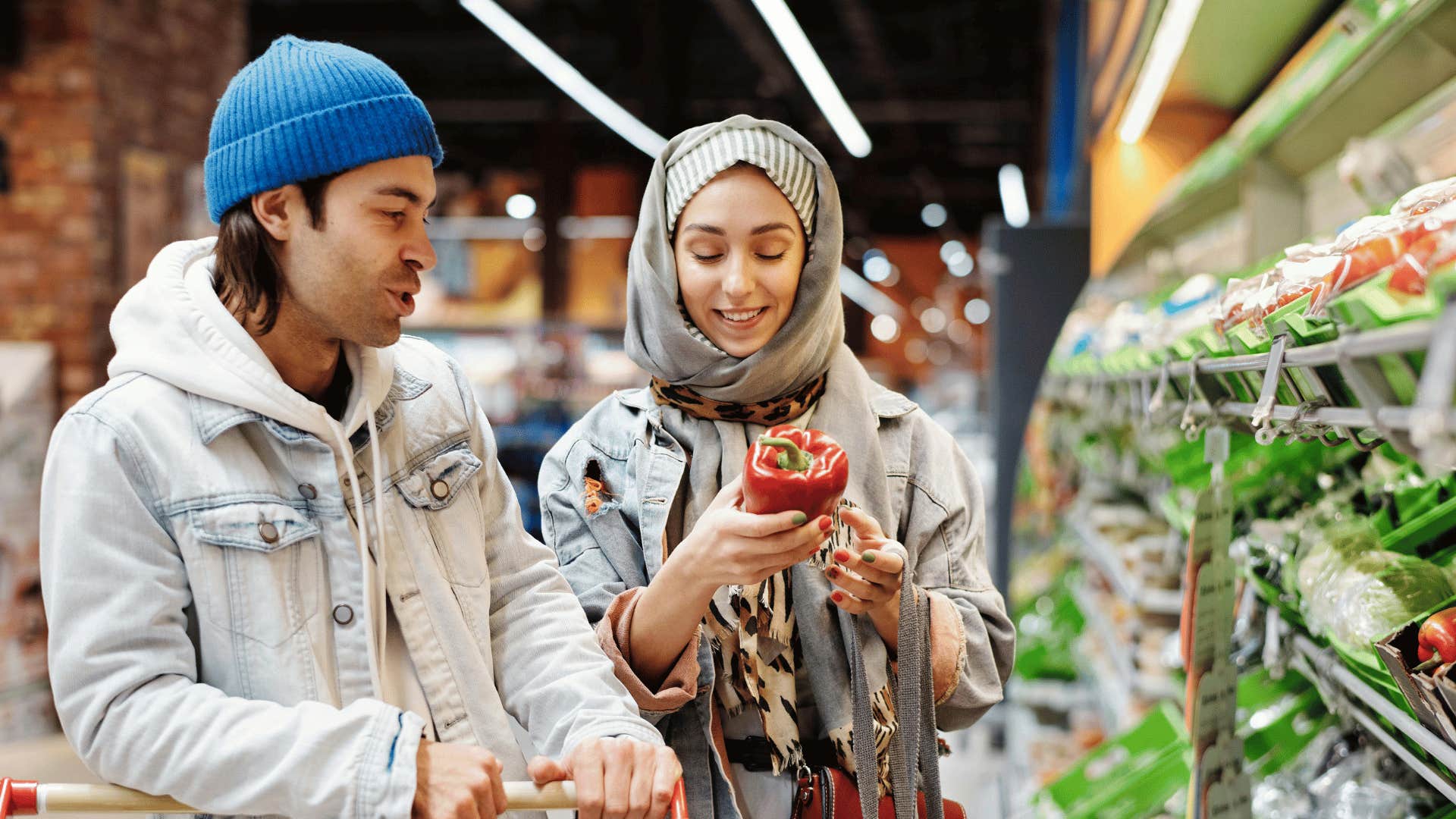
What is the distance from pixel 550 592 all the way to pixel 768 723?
0.35 m

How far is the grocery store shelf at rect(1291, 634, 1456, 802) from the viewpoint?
1334mm

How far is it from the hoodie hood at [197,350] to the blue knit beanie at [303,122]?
0.14 metres

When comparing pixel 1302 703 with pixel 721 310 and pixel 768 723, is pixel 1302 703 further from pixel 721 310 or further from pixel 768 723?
pixel 721 310

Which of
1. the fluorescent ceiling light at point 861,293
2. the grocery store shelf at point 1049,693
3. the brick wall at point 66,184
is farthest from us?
the fluorescent ceiling light at point 861,293

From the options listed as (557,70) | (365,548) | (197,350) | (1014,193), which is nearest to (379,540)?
(365,548)

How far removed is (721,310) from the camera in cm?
169

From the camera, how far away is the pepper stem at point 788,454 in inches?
57.1

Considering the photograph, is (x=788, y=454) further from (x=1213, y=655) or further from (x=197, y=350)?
(x=1213, y=655)

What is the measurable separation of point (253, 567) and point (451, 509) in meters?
0.28

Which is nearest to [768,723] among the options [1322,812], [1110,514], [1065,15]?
[1322,812]

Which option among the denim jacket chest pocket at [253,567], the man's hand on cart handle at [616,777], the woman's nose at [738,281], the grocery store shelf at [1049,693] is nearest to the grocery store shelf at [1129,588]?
the grocery store shelf at [1049,693]

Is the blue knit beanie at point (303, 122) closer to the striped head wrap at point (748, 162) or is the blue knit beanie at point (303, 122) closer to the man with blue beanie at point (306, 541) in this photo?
the man with blue beanie at point (306, 541)

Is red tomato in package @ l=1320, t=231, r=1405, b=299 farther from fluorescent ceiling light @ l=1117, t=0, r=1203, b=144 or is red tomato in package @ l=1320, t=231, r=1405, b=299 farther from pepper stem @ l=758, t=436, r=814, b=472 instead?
fluorescent ceiling light @ l=1117, t=0, r=1203, b=144

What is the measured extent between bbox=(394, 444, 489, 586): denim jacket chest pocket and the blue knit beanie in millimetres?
391
